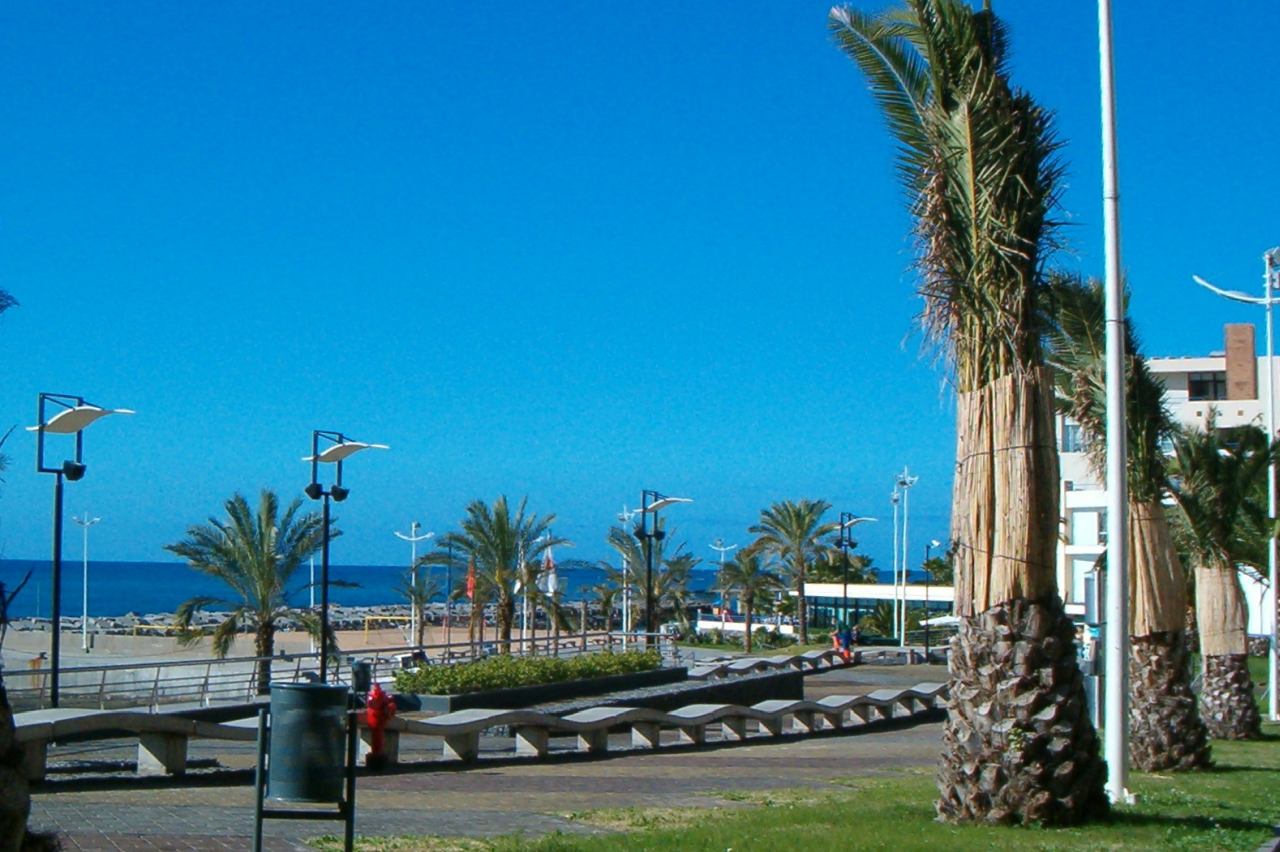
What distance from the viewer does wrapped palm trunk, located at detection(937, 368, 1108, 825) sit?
1055 centimetres

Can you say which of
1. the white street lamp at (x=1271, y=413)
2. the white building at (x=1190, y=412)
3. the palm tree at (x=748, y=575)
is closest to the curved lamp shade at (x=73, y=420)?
the white street lamp at (x=1271, y=413)

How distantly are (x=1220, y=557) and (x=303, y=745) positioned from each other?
1814cm

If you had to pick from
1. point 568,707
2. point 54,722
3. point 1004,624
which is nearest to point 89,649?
point 568,707

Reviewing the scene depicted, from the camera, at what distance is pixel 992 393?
442 inches

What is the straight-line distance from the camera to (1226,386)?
65000mm

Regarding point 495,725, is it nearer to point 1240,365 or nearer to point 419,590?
point 419,590

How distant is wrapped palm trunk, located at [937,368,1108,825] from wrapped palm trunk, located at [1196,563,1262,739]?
42.9 feet

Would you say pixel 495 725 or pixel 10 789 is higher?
pixel 10 789

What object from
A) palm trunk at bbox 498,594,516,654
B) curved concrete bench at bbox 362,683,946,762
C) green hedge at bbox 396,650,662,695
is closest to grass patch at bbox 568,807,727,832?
curved concrete bench at bbox 362,683,946,762

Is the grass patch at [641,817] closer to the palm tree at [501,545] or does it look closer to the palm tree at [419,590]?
the palm tree at [501,545]

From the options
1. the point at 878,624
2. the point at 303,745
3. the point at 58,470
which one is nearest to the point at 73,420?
the point at 58,470

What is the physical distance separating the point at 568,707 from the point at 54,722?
14.3 m

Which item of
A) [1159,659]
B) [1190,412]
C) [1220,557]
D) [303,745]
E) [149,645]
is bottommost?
[149,645]

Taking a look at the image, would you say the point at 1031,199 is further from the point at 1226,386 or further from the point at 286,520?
the point at 1226,386
